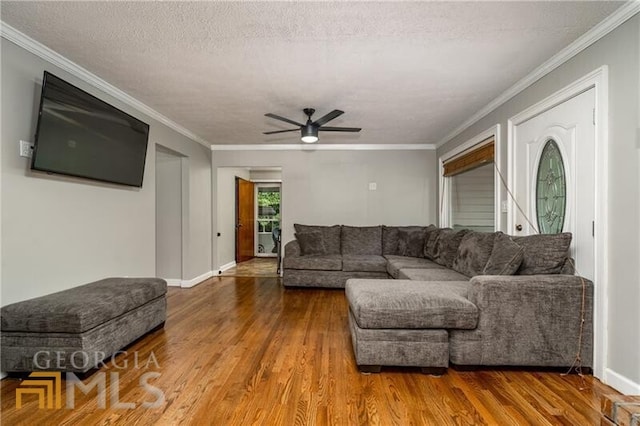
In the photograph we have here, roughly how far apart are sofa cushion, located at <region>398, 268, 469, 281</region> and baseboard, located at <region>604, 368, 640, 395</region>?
46.9 inches

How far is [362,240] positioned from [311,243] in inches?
34.5

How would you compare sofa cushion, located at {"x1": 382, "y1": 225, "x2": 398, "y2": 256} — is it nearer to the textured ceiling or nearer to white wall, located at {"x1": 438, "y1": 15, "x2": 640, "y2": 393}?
the textured ceiling

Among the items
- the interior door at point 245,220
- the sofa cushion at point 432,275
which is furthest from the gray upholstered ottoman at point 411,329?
the interior door at point 245,220

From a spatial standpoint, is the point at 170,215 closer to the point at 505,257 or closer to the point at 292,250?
the point at 292,250

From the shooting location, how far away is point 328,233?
5270 mm

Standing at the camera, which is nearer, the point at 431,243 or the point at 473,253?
the point at 473,253

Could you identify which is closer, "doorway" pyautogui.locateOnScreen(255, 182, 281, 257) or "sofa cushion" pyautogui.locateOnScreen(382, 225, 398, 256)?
"sofa cushion" pyautogui.locateOnScreen(382, 225, 398, 256)

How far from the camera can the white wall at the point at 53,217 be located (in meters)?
2.13

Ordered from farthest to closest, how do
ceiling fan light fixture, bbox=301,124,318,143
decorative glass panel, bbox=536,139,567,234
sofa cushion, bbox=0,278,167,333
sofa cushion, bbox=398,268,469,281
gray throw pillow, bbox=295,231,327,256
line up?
gray throw pillow, bbox=295,231,327,256 → ceiling fan light fixture, bbox=301,124,318,143 → sofa cushion, bbox=398,268,469,281 → decorative glass panel, bbox=536,139,567,234 → sofa cushion, bbox=0,278,167,333

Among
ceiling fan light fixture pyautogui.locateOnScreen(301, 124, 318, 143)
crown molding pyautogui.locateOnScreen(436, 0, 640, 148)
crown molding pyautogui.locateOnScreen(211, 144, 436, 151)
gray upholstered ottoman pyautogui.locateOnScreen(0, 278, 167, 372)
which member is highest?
crown molding pyautogui.locateOnScreen(436, 0, 640, 148)

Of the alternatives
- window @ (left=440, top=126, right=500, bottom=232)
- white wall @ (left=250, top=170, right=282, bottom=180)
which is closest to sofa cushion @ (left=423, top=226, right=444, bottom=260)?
window @ (left=440, top=126, right=500, bottom=232)

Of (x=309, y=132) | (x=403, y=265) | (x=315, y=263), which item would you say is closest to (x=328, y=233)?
(x=315, y=263)

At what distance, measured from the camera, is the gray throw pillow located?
198 inches

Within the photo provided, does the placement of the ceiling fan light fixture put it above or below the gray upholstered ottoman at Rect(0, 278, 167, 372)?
above
